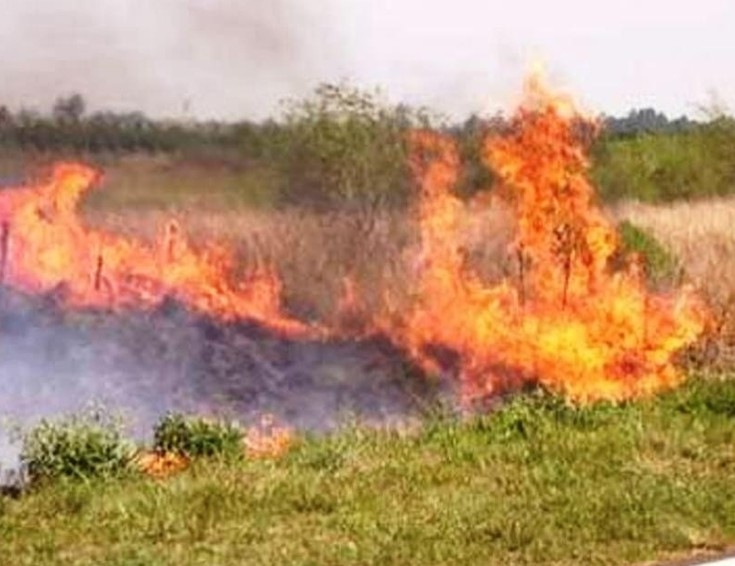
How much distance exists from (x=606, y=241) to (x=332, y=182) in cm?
467

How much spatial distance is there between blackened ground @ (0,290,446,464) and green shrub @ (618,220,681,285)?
8.92 ft

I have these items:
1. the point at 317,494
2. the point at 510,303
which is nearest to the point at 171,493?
the point at 317,494

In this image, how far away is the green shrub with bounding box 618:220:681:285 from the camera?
575 inches

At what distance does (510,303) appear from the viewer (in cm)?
1448

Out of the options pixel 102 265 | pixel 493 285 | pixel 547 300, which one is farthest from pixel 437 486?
pixel 102 265

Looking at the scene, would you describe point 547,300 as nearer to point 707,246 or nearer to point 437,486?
point 707,246

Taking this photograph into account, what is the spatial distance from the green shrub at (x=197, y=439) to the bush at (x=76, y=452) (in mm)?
495

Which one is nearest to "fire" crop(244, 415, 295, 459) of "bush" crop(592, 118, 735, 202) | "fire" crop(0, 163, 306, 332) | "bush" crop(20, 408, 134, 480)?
"bush" crop(20, 408, 134, 480)

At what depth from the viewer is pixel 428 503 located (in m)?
7.06

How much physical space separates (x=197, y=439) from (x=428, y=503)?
2049mm

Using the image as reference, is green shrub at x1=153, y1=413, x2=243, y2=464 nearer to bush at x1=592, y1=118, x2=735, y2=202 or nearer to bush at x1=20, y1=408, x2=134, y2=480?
bush at x1=20, y1=408, x2=134, y2=480

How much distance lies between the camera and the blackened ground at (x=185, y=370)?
13.3 m

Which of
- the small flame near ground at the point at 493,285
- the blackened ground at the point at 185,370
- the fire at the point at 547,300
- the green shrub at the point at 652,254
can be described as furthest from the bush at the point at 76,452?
the green shrub at the point at 652,254

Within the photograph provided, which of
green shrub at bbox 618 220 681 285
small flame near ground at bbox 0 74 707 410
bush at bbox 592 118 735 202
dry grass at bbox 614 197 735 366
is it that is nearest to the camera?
small flame near ground at bbox 0 74 707 410
